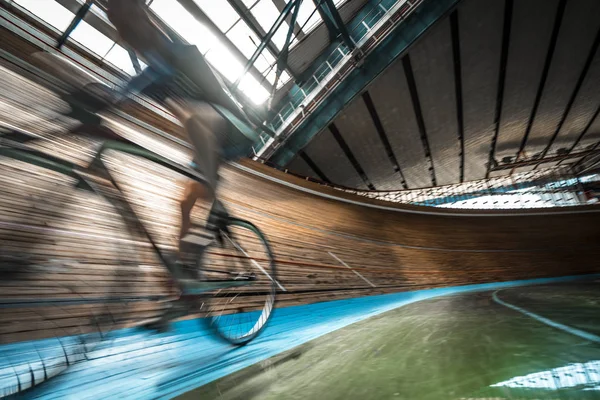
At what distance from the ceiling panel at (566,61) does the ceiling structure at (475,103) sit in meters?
0.04

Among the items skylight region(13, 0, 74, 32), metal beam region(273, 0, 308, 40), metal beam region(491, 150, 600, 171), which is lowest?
metal beam region(491, 150, 600, 171)

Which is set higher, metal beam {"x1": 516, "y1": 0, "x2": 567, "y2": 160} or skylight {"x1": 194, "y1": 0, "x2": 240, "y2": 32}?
skylight {"x1": 194, "y1": 0, "x2": 240, "y2": 32}

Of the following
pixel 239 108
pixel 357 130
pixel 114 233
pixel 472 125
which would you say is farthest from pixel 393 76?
pixel 114 233

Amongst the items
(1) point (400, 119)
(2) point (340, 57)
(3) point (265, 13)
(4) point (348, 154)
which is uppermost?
(3) point (265, 13)

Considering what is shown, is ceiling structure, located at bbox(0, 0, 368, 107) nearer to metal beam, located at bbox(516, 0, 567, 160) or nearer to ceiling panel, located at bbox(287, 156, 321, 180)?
ceiling panel, located at bbox(287, 156, 321, 180)

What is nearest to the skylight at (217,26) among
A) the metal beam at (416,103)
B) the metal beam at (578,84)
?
the metal beam at (416,103)

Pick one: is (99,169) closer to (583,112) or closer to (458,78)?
(458,78)

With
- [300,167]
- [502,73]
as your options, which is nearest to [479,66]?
[502,73]

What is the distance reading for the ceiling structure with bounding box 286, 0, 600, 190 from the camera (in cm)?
814

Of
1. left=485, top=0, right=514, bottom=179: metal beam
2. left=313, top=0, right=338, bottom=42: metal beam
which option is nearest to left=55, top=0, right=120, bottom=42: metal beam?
left=313, top=0, right=338, bottom=42: metal beam

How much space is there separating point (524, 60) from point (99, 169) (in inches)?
532

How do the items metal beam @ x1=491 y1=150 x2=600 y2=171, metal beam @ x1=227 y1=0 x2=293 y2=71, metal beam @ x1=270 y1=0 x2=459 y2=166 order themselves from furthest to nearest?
metal beam @ x1=491 y1=150 x2=600 y2=171, metal beam @ x1=227 y1=0 x2=293 y2=71, metal beam @ x1=270 y1=0 x2=459 y2=166

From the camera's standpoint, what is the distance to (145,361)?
1.06m

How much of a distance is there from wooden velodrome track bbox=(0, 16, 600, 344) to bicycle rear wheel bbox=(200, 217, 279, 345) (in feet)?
1.07
